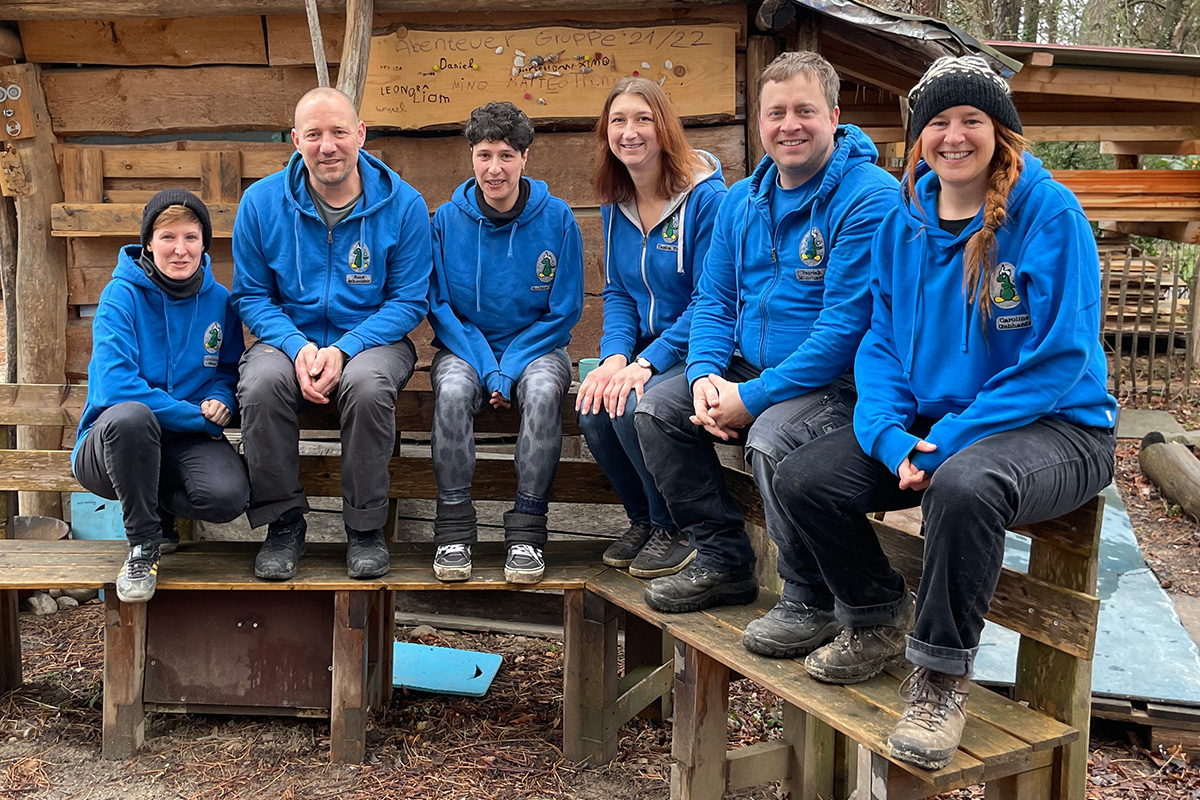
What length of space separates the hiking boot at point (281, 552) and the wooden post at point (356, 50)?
1937mm

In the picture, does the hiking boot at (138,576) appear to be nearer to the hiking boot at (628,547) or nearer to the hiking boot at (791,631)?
the hiking boot at (628,547)

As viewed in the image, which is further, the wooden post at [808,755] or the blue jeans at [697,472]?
the wooden post at [808,755]

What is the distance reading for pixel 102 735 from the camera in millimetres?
3814

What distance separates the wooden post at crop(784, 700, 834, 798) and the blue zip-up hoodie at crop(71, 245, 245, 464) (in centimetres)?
224

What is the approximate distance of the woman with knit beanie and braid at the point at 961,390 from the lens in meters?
2.33

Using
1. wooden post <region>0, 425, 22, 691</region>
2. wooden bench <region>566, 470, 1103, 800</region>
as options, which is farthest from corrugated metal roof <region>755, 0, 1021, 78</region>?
wooden post <region>0, 425, 22, 691</region>

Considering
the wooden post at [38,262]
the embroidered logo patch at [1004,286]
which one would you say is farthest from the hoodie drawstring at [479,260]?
the wooden post at [38,262]

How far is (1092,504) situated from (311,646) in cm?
270

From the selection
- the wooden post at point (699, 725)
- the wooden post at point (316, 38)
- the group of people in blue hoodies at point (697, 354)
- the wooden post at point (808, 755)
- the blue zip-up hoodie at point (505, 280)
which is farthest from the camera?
the wooden post at point (316, 38)

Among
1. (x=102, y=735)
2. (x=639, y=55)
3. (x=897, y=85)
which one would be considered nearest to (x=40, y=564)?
(x=102, y=735)

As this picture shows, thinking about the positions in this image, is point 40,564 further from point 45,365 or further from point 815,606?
point 815,606

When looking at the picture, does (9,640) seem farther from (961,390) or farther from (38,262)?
(961,390)

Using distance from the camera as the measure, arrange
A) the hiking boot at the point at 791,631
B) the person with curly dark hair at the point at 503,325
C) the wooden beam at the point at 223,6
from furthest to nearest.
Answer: the wooden beam at the point at 223,6 < the person with curly dark hair at the point at 503,325 < the hiking boot at the point at 791,631

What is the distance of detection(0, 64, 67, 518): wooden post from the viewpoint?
5.25 m
